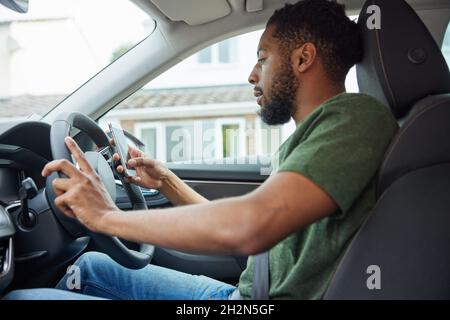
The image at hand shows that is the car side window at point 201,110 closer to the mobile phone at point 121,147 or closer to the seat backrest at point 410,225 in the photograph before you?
the mobile phone at point 121,147

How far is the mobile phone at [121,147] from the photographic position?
149cm

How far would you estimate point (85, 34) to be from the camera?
10.7 feet

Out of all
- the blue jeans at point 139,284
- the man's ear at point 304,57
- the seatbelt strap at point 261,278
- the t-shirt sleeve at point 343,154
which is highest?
the man's ear at point 304,57

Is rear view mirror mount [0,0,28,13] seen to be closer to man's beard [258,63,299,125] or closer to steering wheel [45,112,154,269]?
steering wheel [45,112,154,269]

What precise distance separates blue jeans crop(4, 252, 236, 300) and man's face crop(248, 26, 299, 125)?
48 centimetres

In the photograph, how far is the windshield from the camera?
209cm

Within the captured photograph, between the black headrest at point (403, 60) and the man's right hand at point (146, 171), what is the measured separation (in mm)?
676

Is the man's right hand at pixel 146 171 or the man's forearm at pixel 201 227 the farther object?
the man's right hand at pixel 146 171

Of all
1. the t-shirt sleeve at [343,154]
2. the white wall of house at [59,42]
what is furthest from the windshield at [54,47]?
the t-shirt sleeve at [343,154]

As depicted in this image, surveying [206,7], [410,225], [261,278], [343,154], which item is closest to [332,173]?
[343,154]

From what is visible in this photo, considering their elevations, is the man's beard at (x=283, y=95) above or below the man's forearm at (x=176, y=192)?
above

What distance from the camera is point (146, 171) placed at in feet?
5.06

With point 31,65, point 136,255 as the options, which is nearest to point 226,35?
point 136,255

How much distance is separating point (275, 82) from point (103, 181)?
522mm
